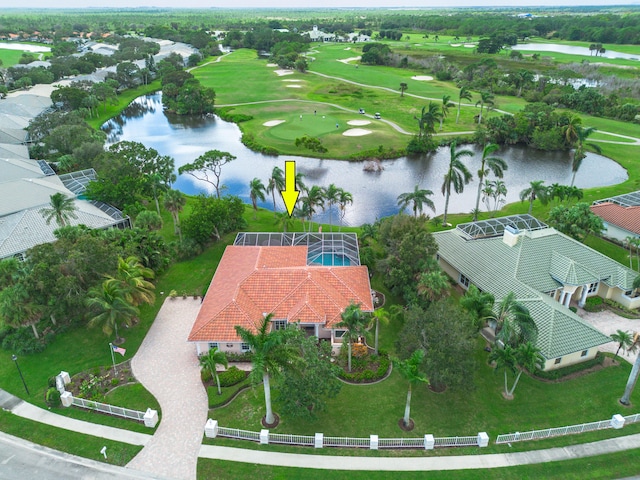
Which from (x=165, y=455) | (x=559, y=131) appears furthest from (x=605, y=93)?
→ (x=165, y=455)

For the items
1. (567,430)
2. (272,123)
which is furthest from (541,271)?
(272,123)

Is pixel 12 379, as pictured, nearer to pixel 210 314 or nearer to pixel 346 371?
pixel 210 314

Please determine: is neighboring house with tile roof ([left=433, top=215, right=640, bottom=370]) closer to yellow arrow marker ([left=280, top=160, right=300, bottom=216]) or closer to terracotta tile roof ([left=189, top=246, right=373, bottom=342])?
terracotta tile roof ([left=189, top=246, right=373, bottom=342])

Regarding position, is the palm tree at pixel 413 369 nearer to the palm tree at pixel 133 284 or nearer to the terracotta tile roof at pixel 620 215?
the palm tree at pixel 133 284

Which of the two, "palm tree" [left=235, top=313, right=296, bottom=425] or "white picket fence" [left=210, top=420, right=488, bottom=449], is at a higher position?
"palm tree" [left=235, top=313, right=296, bottom=425]

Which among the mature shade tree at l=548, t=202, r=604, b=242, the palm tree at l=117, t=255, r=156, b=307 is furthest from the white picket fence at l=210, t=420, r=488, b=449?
the mature shade tree at l=548, t=202, r=604, b=242

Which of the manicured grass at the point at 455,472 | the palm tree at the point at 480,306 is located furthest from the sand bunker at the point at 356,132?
the manicured grass at the point at 455,472
